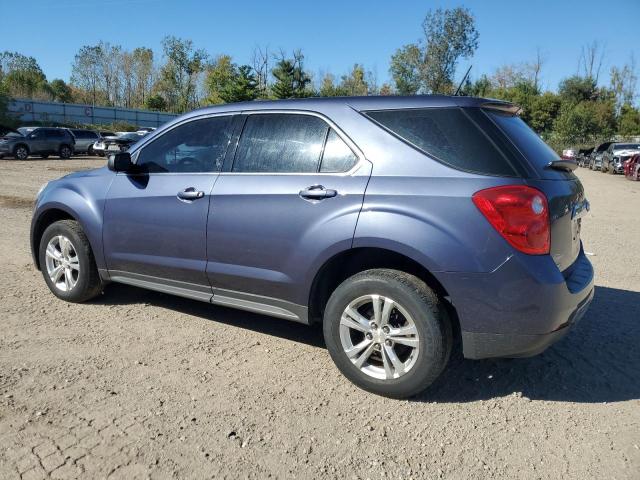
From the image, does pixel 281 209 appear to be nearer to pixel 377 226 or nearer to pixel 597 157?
pixel 377 226

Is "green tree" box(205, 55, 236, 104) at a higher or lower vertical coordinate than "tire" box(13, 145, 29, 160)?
higher

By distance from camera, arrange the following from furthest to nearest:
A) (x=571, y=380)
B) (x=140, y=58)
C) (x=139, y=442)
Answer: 1. (x=140, y=58)
2. (x=571, y=380)
3. (x=139, y=442)

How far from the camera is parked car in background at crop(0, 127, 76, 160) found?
2720cm

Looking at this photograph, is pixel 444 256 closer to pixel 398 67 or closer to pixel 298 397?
pixel 298 397

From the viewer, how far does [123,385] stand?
333cm

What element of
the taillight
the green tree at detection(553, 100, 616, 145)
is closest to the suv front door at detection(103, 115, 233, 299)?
the taillight

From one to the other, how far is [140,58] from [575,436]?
88437 mm

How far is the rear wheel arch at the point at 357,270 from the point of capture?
331cm

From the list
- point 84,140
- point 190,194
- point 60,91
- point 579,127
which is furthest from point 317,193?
point 60,91

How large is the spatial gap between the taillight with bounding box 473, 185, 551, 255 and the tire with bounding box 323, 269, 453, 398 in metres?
0.55

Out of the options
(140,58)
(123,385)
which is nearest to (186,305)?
(123,385)

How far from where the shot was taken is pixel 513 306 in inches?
115

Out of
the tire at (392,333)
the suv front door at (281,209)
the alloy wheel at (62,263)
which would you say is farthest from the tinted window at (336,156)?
the alloy wheel at (62,263)

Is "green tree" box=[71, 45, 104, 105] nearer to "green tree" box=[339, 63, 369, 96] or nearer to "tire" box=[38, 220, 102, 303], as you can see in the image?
"green tree" box=[339, 63, 369, 96]
